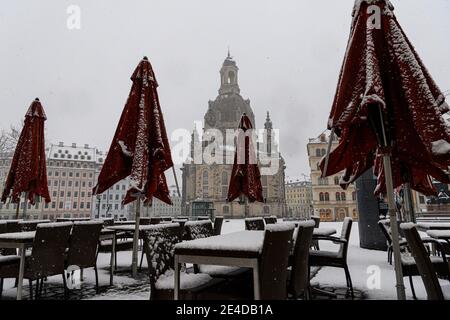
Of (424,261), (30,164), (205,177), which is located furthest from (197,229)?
(205,177)

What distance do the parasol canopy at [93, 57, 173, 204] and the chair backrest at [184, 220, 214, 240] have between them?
1.31m

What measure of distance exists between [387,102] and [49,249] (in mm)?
4535

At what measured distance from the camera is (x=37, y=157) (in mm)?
6977

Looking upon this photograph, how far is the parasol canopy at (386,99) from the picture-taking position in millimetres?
2408

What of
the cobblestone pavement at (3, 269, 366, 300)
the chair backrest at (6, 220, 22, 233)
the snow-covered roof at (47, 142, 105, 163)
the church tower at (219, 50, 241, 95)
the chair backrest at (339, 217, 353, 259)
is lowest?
the cobblestone pavement at (3, 269, 366, 300)

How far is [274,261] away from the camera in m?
2.48

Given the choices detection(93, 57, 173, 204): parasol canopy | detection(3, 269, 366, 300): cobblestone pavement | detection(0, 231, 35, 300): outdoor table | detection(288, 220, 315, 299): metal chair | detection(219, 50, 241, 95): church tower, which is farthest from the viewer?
detection(219, 50, 241, 95): church tower

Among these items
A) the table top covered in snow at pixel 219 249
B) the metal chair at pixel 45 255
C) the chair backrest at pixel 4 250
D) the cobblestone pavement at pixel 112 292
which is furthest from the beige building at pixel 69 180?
the table top covered in snow at pixel 219 249

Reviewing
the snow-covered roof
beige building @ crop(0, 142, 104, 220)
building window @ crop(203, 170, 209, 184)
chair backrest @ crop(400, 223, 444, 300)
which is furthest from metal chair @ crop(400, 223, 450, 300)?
the snow-covered roof

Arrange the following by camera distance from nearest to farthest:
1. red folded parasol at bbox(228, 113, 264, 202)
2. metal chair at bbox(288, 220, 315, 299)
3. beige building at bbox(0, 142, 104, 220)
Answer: metal chair at bbox(288, 220, 315, 299), red folded parasol at bbox(228, 113, 264, 202), beige building at bbox(0, 142, 104, 220)

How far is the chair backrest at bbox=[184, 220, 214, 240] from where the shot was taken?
12.2 feet

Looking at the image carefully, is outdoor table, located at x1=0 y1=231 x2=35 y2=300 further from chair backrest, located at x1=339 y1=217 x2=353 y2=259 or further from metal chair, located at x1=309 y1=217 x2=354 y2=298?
chair backrest, located at x1=339 y1=217 x2=353 y2=259
